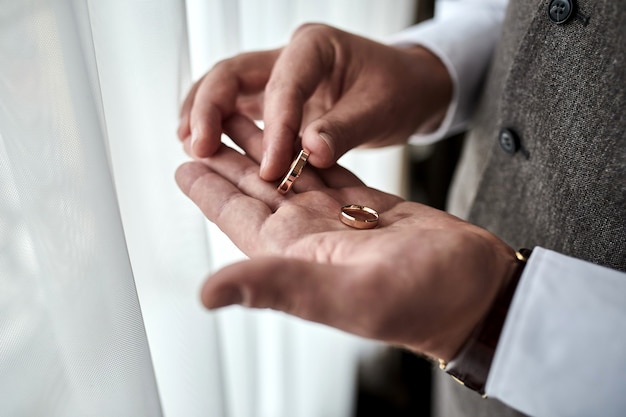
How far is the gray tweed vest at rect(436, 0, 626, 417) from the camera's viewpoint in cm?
57

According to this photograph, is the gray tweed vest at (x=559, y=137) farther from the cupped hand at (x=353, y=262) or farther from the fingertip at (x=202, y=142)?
the fingertip at (x=202, y=142)

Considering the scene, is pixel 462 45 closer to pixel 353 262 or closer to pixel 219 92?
pixel 219 92

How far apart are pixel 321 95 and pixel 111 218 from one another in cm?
40

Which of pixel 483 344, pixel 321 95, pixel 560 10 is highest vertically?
pixel 560 10

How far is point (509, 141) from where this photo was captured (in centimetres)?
72

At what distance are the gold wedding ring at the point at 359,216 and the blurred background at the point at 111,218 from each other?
232 millimetres

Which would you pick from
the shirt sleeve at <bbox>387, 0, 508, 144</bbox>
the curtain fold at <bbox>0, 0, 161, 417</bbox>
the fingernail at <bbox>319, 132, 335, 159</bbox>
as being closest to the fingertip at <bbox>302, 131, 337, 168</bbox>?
the fingernail at <bbox>319, 132, 335, 159</bbox>

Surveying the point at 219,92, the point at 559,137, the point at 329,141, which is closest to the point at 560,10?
the point at 559,137

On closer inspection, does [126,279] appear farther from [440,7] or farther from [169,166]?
[440,7]

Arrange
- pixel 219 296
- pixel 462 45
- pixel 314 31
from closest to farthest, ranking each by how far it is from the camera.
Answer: pixel 219 296, pixel 314 31, pixel 462 45

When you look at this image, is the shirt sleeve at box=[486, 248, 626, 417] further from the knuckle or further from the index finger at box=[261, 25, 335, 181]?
the knuckle

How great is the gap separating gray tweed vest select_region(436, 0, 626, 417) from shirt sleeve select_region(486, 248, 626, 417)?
110 millimetres

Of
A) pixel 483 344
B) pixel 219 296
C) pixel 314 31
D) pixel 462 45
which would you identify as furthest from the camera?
pixel 462 45

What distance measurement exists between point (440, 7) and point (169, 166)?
2.30 feet
